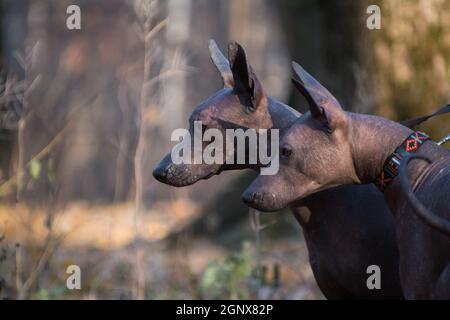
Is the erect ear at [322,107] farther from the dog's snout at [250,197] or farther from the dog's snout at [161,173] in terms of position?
the dog's snout at [161,173]

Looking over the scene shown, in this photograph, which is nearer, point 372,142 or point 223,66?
point 372,142

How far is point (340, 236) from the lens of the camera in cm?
457

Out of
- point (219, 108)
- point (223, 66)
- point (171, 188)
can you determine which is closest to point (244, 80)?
point (219, 108)

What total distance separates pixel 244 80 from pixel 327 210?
2.51ft

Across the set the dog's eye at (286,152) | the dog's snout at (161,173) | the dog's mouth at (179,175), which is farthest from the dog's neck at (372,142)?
the dog's snout at (161,173)

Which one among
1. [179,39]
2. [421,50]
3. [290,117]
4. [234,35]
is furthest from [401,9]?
[234,35]

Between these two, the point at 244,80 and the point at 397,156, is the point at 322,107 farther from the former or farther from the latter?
the point at 244,80

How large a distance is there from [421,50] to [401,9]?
370 millimetres

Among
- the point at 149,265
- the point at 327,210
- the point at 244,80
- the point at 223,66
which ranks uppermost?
the point at 223,66

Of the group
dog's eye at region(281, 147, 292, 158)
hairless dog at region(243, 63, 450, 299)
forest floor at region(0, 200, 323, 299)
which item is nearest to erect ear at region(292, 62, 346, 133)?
hairless dog at region(243, 63, 450, 299)

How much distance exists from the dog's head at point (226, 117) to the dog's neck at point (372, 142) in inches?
21.9

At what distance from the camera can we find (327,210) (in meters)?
4.62

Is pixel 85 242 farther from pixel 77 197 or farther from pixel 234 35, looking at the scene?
pixel 234 35

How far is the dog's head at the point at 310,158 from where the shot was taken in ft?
13.2
